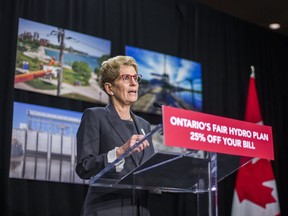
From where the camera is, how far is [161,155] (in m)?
1.50

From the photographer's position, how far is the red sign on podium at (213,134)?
1.37 meters

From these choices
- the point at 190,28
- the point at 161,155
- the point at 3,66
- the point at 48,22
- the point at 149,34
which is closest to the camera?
the point at 161,155

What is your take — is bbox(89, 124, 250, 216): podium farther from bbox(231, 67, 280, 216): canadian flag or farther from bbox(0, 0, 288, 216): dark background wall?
bbox(231, 67, 280, 216): canadian flag

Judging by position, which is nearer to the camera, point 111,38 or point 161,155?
point 161,155

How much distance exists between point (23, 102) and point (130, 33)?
1.49 metres

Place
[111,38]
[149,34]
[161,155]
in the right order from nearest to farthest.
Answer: [161,155]
[111,38]
[149,34]

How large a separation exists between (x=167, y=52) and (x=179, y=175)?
3932 mm

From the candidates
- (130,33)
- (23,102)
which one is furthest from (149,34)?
(23,102)

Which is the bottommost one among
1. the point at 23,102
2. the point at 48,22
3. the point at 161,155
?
the point at 161,155

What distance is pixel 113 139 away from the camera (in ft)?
6.29

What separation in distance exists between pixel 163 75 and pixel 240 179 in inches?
54.4

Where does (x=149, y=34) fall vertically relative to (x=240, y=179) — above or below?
above

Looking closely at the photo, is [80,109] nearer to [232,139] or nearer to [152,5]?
[152,5]

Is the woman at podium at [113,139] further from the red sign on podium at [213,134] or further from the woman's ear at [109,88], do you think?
the red sign on podium at [213,134]
